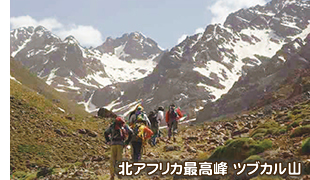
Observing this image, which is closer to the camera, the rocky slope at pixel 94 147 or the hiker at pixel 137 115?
the rocky slope at pixel 94 147

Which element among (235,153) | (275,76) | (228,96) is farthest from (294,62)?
(235,153)

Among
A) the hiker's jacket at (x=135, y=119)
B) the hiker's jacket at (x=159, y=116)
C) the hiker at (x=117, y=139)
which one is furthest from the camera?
the hiker's jacket at (x=159, y=116)

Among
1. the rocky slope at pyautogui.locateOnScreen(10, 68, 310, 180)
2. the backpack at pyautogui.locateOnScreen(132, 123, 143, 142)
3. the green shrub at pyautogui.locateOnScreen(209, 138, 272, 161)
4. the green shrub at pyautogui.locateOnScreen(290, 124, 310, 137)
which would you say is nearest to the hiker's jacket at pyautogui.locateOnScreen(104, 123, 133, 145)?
the backpack at pyautogui.locateOnScreen(132, 123, 143, 142)

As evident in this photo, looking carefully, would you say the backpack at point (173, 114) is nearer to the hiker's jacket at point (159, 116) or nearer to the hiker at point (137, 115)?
the hiker's jacket at point (159, 116)

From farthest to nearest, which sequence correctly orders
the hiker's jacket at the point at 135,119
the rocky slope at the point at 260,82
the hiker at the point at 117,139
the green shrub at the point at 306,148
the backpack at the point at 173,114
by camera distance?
1. the rocky slope at the point at 260,82
2. the backpack at the point at 173,114
3. the hiker's jacket at the point at 135,119
4. the hiker at the point at 117,139
5. the green shrub at the point at 306,148

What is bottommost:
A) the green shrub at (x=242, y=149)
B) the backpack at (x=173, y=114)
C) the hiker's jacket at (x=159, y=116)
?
the green shrub at (x=242, y=149)

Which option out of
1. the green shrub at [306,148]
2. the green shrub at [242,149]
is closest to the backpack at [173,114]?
the green shrub at [242,149]

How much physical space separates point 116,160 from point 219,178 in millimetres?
4541

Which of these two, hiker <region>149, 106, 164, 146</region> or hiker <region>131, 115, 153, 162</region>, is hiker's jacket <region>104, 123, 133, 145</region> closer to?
hiker <region>131, 115, 153, 162</region>

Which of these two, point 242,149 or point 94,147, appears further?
point 94,147

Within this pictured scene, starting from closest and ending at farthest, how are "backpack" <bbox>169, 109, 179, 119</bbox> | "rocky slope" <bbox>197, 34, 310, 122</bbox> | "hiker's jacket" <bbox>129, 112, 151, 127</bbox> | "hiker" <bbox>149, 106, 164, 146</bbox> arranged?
1. "hiker's jacket" <bbox>129, 112, 151, 127</bbox>
2. "hiker" <bbox>149, 106, 164, 146</bbox>
3. "backpack" <bbox>169, 109, 179, 119</bbox>
4. "rocky slope" <bbox>197, 34, 310, 122</bbox>

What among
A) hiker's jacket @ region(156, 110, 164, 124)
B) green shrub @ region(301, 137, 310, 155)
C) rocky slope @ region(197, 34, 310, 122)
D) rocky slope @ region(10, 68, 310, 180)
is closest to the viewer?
green shrub @ region(301, 137, 310, 155)

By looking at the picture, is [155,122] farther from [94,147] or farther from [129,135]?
[129,135]

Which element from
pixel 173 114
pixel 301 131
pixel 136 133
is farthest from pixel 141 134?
pixel 173 114
